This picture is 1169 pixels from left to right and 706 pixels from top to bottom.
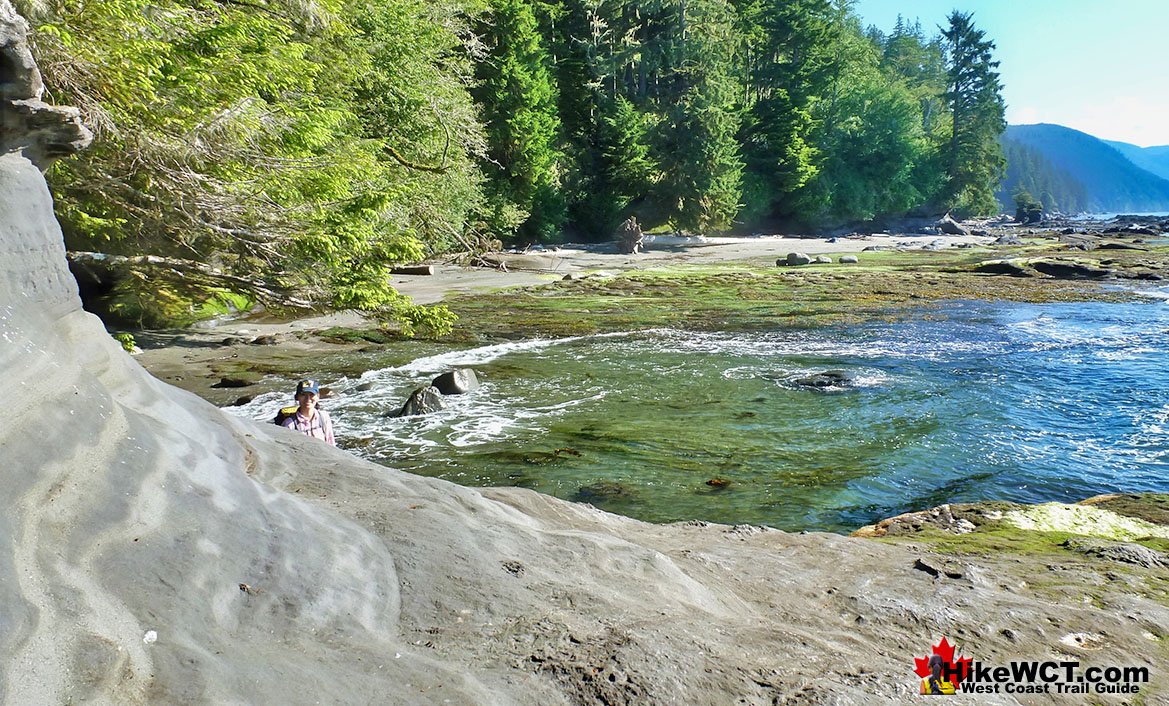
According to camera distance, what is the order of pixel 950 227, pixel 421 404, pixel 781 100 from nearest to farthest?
pixel 421 404 < pixel 781 100 < pixel 950 227

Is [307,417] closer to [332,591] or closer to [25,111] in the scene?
[25,111]

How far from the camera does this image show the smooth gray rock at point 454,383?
548 inches

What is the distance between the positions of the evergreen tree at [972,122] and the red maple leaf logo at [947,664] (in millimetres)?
87959

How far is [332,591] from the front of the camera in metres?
3.70

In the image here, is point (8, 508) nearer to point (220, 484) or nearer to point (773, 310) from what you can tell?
point (220, 484)

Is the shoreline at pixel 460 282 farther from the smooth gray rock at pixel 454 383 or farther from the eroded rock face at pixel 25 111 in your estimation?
the eroded rock face at pixel 25 111

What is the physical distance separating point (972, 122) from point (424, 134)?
75.5 meters

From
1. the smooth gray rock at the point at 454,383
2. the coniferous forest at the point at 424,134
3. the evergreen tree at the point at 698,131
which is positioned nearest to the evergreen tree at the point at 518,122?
the coniferous forest at the point at 424,134

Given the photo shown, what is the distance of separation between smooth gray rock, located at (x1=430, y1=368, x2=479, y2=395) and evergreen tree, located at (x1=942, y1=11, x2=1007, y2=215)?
81.0m

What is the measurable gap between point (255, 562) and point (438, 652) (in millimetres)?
1032

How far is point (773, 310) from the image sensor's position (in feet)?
81.9

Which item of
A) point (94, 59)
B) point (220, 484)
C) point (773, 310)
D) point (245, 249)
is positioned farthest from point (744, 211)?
point (220, 484)

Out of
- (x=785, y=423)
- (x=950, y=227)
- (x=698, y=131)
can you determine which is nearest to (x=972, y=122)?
(x=950, y=227)

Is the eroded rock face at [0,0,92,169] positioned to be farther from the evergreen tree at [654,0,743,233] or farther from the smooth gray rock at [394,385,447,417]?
the evergreen tree at [654,0,743,233]
